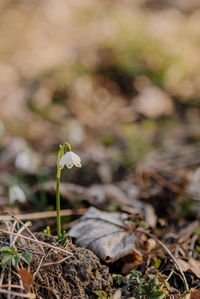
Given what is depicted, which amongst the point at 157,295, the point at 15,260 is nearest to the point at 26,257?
the point at 15,260

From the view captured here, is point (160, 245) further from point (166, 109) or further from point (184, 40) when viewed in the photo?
point (184, 40)

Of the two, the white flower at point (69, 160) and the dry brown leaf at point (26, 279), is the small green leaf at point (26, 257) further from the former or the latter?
the white flower at point (69, 160)

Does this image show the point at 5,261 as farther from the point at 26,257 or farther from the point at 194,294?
the point at 194,294

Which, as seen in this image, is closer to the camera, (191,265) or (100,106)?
(191,265)

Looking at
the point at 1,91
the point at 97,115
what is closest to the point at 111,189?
the point at 97,115

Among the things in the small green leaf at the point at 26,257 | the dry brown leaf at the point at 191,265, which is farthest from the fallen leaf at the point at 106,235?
the small green leaf at the point at 26,257

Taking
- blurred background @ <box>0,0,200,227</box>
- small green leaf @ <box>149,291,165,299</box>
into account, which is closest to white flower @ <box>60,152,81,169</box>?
small green leaf @ <box>149,291,165,299</box>
